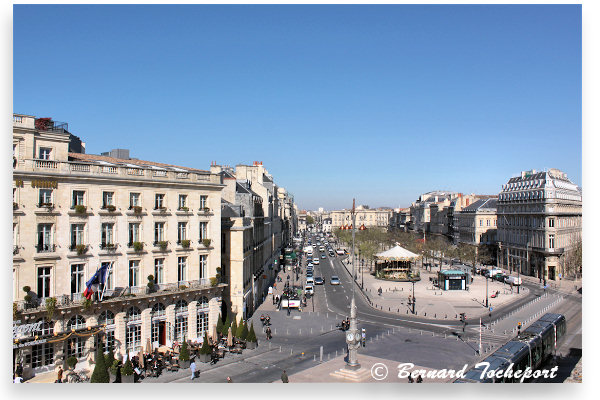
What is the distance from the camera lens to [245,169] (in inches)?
3056

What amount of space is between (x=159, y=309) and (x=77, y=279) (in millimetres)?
6663

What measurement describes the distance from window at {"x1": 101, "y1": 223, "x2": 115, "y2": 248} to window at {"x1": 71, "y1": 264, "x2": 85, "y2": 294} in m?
2.17

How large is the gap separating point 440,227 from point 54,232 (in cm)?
13609

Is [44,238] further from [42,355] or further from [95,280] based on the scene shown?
[42,355]

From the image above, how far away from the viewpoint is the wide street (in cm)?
3462

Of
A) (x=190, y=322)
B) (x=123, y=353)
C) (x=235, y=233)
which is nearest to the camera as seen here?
(x=123, y=353)

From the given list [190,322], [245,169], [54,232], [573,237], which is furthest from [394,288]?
[54,232]

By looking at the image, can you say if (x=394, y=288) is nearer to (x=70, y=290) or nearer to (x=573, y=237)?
(x=573, y=237)

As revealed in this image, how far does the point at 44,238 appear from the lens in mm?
32031

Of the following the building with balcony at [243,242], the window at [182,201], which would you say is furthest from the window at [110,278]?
the building with balcony at [243,242]

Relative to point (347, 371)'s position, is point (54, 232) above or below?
above

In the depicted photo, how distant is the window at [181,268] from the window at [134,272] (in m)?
3.46

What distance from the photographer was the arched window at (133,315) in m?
35.6

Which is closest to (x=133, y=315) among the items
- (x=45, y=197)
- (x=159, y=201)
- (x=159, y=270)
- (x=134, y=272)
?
(x=134, y=272)
